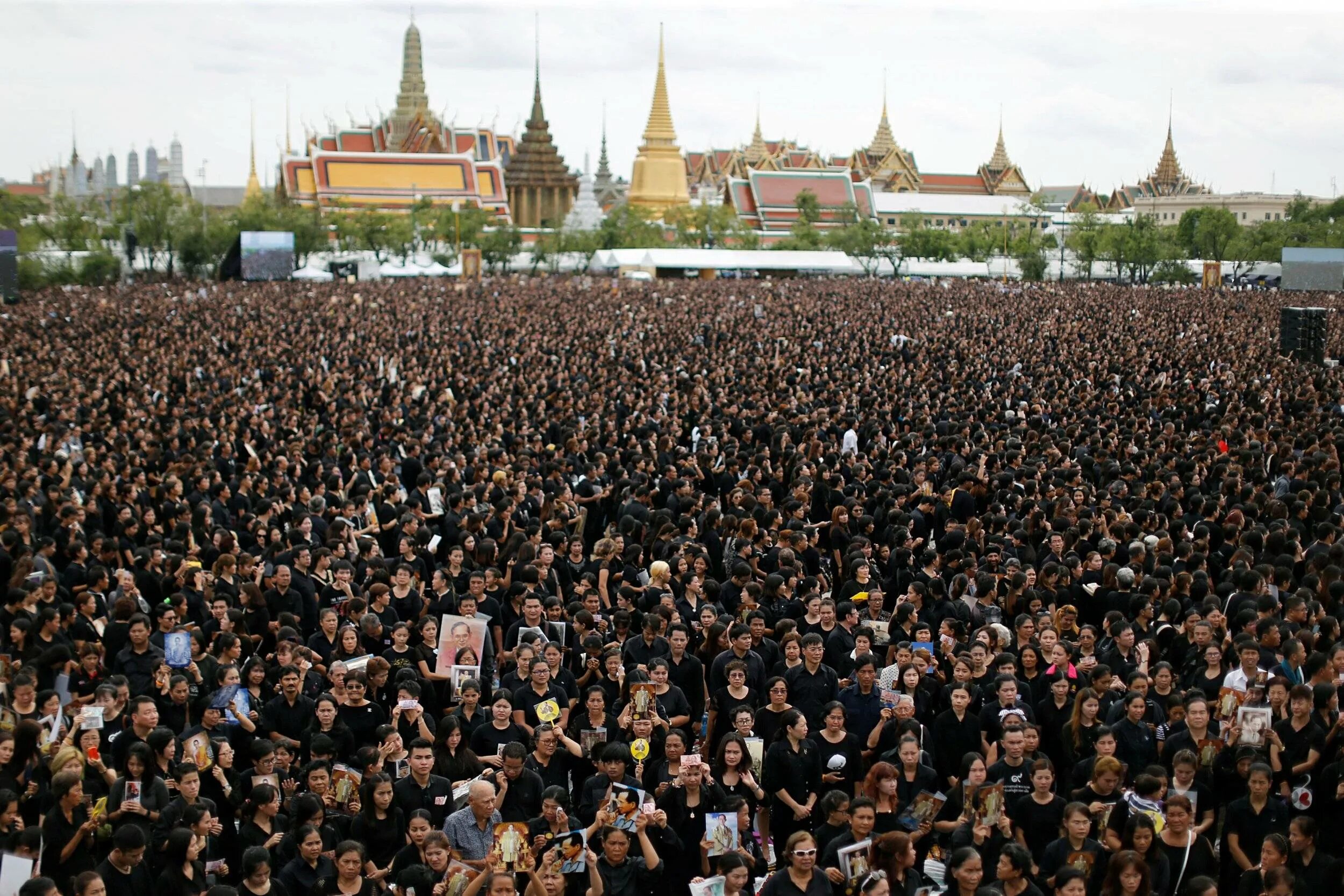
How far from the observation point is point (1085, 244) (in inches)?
2965

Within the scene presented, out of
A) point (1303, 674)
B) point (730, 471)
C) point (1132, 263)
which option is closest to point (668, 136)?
point (1132, 263)

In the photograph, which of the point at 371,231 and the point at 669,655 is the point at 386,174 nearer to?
the point at 371,231

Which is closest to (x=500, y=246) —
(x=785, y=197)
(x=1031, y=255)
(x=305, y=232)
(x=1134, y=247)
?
(x=305, y=232)

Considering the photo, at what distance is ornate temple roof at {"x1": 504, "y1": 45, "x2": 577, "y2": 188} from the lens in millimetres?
106125

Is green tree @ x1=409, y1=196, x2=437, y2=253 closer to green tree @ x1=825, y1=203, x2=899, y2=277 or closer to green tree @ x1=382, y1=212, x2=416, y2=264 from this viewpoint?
green tree @ x1=382, y1=212, x2=416, y2=264

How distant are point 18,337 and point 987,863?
28880 mm

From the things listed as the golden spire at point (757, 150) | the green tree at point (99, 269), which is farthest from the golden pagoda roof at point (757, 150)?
the green tree at point (99, 269)

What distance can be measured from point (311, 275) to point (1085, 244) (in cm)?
4060

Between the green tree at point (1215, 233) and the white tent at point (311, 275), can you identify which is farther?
the green tree at point (1215, 233)

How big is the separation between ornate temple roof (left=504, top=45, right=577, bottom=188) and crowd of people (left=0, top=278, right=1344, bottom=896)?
3525 inches

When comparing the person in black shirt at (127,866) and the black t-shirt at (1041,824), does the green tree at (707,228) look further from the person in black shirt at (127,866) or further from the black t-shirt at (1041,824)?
the person in black shirt at (127,866)

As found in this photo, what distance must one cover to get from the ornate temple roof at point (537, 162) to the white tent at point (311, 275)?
4664cm

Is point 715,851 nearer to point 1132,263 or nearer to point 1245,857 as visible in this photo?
point 1245,857

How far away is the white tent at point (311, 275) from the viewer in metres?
58.8
